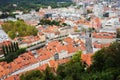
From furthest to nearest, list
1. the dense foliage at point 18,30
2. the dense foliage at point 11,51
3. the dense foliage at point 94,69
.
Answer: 1. the dense foliage at point 18,30
2. the dense foliage at point 11,51
3. the dense foliage at point 94,69

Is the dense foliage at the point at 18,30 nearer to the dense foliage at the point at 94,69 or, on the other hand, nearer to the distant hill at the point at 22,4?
the dense foliage at the point at 94,69

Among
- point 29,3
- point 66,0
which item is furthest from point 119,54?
point 66,0

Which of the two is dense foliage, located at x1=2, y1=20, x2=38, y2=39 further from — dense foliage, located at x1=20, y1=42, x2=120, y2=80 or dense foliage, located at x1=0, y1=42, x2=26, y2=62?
dense foliage, located at x1=20, y1=42, x2=120, y2=80

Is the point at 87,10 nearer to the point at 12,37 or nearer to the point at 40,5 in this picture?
the point at 40,5

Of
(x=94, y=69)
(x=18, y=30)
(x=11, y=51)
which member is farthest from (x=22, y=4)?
(x=94, y=69)

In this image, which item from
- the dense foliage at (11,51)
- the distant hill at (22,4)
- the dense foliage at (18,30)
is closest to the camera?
the dense foliage at (11,51)

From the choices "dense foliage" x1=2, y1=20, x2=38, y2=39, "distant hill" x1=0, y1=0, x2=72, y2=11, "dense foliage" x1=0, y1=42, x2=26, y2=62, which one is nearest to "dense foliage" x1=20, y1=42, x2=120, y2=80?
"dense foliage" x1=0, y1=42, x2=26, y2=62

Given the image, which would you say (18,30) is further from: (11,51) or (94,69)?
(94,69)

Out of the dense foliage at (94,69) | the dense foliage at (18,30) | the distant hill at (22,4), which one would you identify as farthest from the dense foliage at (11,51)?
the distant hill at (22,4)

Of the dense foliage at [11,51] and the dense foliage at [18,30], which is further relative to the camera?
the dense foliage at [18,30]
